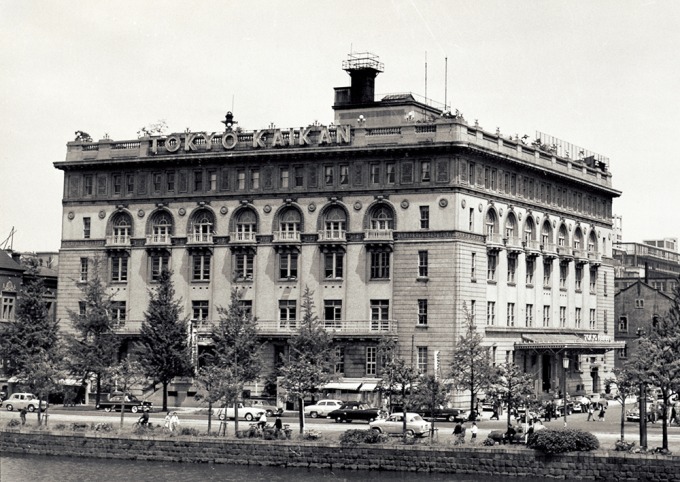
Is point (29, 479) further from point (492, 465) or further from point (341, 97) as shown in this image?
point (341, 97)

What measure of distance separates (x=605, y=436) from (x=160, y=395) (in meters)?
43.0

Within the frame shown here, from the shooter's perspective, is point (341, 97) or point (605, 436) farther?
point (341, 97)

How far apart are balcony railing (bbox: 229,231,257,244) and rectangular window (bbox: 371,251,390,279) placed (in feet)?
35.4

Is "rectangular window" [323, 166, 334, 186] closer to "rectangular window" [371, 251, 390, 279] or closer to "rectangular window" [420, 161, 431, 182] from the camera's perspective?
"rectangular window" [371, 251, 390, 279]

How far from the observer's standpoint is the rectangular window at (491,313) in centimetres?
11544

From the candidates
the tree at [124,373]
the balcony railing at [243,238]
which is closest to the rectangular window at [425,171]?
the balcony railing at [243,238]

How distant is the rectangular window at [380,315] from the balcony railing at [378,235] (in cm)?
507

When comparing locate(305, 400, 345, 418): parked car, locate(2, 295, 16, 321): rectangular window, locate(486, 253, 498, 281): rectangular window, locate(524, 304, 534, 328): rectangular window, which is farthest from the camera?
locate(2, 295, 16, 321): rectangular window

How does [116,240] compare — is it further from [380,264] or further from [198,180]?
[380,264]

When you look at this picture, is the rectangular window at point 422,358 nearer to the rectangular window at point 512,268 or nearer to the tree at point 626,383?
the rectangular window at point 512,268

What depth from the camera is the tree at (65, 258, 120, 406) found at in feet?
354

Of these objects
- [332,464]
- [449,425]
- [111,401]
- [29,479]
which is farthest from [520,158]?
[29,479]

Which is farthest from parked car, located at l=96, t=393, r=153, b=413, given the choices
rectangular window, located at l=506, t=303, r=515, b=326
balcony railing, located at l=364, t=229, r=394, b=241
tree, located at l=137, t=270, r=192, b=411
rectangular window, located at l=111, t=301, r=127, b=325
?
rectangular window, located at l=506, t=303, r=515, b=326

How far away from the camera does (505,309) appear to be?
118312mm
